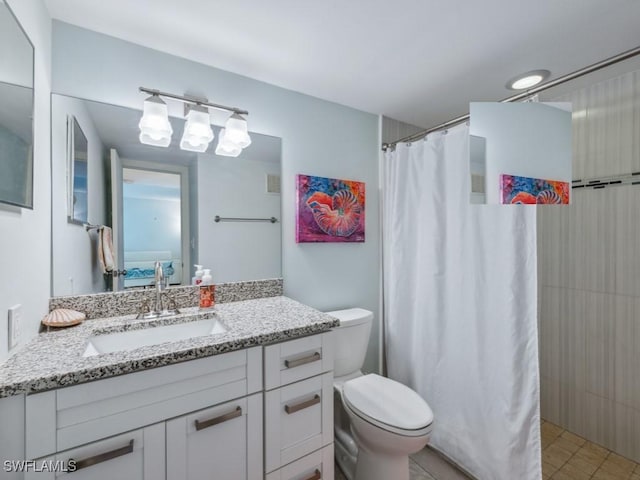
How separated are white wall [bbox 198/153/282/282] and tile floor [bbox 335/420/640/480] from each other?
1.29m

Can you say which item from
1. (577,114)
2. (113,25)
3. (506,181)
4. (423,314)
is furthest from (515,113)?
(113,25)

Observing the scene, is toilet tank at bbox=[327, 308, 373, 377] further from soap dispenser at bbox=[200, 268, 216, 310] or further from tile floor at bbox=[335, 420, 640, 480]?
soap dispenser at bbox=[200, 268, 216, 310]

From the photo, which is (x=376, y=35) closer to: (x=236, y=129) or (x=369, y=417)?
(x=236, y=129)

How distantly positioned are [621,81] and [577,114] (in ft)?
0.76

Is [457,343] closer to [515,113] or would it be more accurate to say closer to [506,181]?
[506,181]

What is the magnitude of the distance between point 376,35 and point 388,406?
178cm

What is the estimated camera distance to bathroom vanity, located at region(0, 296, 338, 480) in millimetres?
769

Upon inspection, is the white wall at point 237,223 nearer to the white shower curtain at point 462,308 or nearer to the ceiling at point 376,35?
the ceiling at point 376,35

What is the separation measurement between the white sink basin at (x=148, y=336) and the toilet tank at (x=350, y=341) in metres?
0.74

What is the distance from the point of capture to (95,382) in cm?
81

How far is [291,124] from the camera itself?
1775 millimetres

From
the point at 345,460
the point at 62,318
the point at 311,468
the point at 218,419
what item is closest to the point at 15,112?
the point at 62,318

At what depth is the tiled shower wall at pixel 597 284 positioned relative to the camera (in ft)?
5.21

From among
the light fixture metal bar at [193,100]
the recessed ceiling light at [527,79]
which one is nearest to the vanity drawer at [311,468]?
the light fixture metal bar at [193,100]
